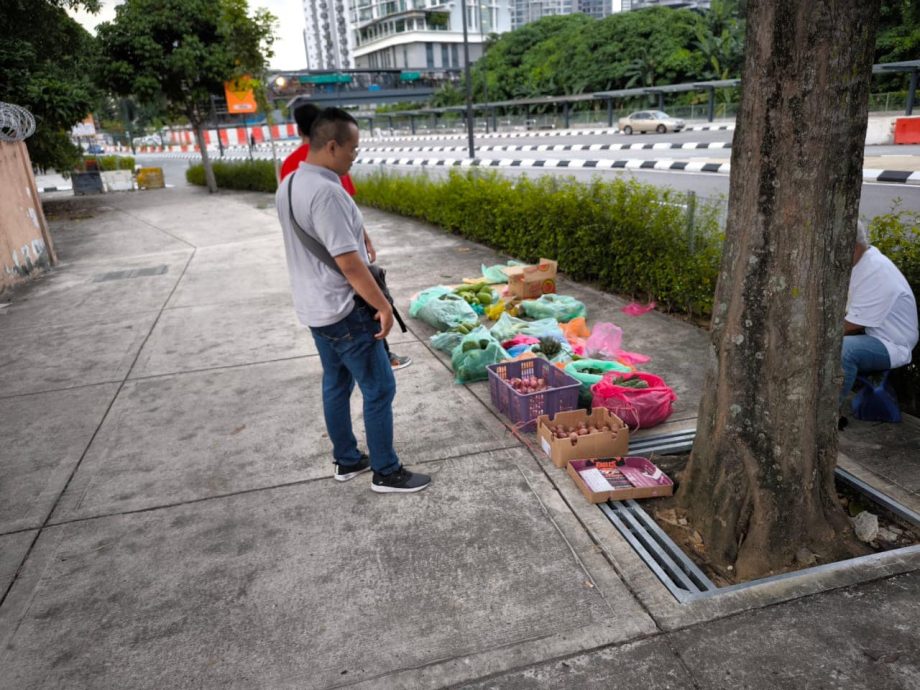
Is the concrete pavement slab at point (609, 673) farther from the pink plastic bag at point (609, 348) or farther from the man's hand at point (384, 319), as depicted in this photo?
the pink plastic bag at point (609, 348)

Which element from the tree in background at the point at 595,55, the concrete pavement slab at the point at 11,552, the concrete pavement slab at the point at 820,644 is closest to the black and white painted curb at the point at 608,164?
the concrete pavement slab at the point at 820,644

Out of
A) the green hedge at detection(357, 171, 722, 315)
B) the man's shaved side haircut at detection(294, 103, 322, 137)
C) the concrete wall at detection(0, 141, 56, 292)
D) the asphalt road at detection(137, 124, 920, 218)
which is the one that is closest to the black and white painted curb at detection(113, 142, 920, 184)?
the asphalt road at detection(137, 124, 920, 218)

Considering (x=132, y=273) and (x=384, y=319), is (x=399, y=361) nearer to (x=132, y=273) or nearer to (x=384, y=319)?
(x=384, y=319)

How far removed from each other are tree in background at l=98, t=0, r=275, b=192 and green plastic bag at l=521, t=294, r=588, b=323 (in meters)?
16.0

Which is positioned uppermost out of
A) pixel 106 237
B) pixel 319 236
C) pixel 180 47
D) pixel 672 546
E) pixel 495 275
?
pixel 180 47

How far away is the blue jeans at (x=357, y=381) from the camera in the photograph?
304cm

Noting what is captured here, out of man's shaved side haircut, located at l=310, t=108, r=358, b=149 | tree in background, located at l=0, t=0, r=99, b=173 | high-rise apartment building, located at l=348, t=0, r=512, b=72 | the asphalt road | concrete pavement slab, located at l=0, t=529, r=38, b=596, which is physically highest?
high-rise apartment building, located at l=348, t=0, r=512, b=72

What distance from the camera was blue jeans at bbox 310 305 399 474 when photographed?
9.96ft

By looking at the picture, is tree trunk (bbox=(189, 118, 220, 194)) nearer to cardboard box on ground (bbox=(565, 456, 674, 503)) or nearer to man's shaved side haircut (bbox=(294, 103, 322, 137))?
man's shaved side haircut (bbox=(294, 103, 322, 137))

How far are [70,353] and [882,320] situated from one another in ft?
20.7

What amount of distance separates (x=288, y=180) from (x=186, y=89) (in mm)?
19210

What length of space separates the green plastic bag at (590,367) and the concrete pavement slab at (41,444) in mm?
3133

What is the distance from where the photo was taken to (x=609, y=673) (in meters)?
2.17

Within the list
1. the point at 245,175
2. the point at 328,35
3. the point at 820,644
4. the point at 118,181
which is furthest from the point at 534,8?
the point at 820,644
